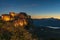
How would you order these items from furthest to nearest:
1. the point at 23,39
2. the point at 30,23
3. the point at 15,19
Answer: the point at 30,23, the point at 15,19, the point at 23,39

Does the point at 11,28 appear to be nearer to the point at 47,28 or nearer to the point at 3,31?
the point at 3,31

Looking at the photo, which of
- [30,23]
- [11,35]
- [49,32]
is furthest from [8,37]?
[49,32]

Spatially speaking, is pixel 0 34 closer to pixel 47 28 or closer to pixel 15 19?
pixel 15 19

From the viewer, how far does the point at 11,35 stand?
14.6 meters

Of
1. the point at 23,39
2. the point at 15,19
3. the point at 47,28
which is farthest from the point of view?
the point at 47,28

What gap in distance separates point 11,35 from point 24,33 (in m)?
0.76

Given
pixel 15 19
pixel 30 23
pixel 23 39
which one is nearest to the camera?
pixel 23 39

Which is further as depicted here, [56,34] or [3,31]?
[56,34]

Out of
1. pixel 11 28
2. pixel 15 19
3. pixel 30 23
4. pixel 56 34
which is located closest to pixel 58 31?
pixel 56 34

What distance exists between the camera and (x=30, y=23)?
2212cm

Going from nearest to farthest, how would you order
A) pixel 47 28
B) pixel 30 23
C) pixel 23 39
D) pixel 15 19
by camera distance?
pixel 23 39 < pixel 15 19 < pixel 30 23 < pixel 47 28

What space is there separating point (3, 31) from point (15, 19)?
413 centimetres

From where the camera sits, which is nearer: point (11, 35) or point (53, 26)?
point (11, 35)

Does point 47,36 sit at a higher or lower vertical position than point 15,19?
lower
